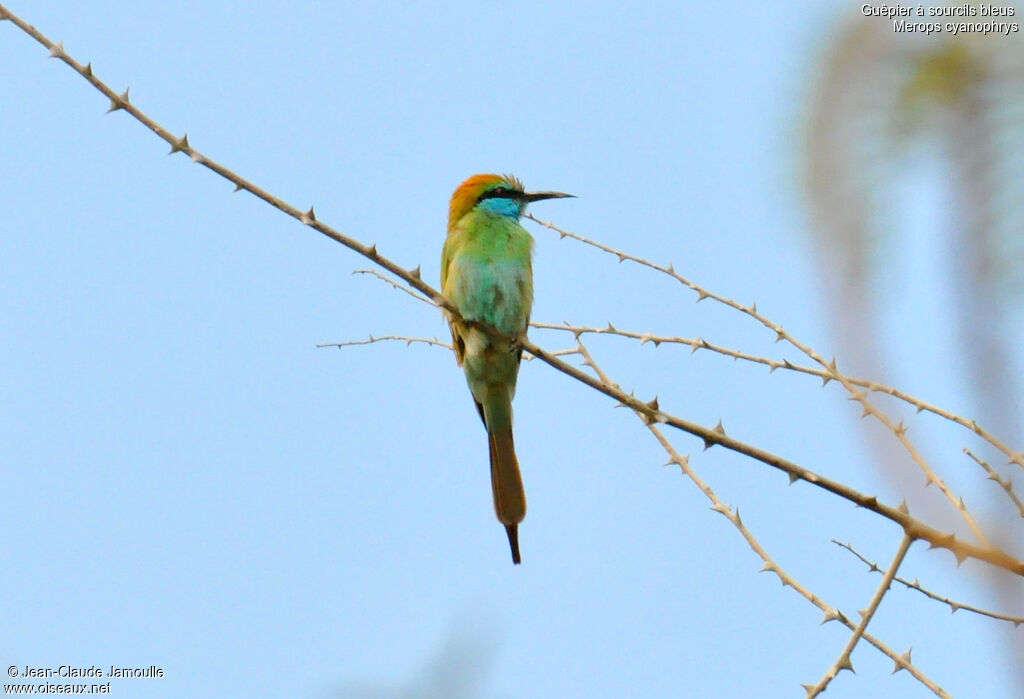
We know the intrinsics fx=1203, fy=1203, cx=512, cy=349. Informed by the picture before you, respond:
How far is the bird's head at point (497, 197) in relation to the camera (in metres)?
4.51

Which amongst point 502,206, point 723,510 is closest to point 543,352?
point 723,510

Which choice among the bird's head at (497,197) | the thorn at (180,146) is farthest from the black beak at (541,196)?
the thorn at (180,146)

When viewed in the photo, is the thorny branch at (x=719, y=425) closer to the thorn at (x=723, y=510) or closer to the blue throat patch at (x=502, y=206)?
the thorn at (x=723, y=510)

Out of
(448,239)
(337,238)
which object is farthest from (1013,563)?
(448,239)

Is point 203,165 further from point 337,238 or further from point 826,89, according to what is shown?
point 826,89

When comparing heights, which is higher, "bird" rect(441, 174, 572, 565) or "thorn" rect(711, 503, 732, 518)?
"bird" rect(441, 174, 572, 565)

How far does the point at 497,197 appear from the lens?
4551 mm

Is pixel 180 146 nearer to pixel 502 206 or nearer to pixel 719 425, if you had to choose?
pixel 719 425

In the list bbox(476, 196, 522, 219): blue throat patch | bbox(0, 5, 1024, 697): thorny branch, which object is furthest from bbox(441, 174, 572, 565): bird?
bbox(0, 5, 1024, 697): thorny branch

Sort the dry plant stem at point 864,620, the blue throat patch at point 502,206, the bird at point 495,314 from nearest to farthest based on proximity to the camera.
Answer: the dry plant stem at point 864,620, the bird at point 495,314, the blue throat patch at point 502,206

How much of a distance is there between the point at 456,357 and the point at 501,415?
0.26 meters

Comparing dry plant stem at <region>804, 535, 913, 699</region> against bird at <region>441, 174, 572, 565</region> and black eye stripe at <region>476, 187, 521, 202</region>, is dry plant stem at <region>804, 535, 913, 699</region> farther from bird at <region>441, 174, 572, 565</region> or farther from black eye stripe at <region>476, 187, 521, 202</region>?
black eye stripe at <region>476, 187, 521, 202</region>

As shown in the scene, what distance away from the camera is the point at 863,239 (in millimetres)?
886

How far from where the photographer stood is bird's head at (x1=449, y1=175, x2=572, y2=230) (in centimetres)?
451
